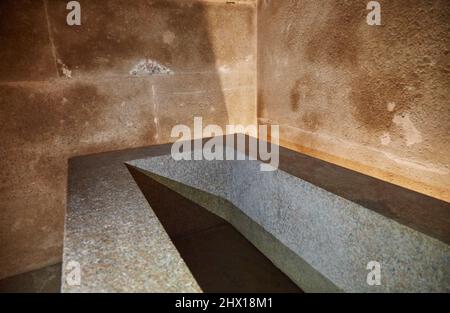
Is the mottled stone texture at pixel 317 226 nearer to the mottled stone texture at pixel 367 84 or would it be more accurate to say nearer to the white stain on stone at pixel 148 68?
the mottled stone texture at pixel 367 84

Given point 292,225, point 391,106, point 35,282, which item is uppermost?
point 391,106

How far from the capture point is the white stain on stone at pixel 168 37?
10.1 ft

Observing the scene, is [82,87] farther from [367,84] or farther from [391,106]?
[391,106]

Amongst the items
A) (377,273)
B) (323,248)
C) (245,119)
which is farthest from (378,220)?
(245,119)

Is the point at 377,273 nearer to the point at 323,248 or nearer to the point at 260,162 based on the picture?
the point at 323,248

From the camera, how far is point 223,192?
3.11 m

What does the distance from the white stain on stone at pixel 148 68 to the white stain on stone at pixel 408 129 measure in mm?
2530

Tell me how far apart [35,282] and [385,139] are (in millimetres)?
3917

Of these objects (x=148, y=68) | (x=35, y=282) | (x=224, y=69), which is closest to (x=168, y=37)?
(x=148, y=68)

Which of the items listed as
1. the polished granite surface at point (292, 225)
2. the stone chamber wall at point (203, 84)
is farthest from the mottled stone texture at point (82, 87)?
Result: the polished granite surface at point (292, 225)

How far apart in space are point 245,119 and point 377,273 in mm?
2720

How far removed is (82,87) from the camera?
9.10 ft

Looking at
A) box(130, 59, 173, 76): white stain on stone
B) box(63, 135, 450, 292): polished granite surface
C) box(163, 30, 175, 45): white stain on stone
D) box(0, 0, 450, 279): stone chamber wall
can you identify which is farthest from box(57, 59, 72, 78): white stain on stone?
box(163, 30, 175, 45): white stain on stone

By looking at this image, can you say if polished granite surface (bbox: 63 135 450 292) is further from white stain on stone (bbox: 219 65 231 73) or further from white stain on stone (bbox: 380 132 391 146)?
white stain on stone (bbox: 219 65 231 73)
